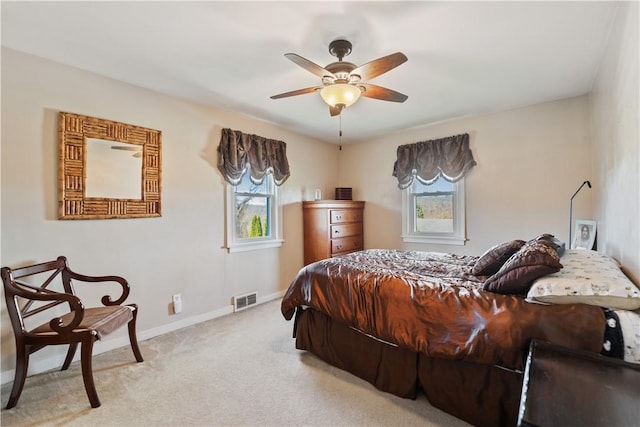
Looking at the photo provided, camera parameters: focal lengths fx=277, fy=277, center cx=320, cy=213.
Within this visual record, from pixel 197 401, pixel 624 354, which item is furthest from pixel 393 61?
pixel 197 401

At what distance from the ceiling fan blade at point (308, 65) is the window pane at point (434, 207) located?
258 centimetres

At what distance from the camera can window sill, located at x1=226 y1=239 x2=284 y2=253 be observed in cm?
342

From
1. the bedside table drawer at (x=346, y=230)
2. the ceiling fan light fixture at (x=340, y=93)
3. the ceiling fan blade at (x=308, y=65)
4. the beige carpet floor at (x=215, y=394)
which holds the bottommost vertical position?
the beige carpet floor at (x=215, y=394)

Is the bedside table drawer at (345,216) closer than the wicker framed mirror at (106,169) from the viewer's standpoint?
No

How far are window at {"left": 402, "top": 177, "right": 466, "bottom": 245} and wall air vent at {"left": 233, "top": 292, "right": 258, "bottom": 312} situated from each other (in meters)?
2.33

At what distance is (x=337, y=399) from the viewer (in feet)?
5.90

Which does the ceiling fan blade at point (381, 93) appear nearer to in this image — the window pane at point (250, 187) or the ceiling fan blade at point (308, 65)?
the ceiling fan blade at point (308, 65)

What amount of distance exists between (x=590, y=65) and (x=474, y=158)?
138cm

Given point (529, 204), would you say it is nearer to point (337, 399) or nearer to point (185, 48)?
point (337, 399)

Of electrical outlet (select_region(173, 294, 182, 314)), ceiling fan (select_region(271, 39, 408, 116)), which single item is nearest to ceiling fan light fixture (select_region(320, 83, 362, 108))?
ceiling fan (select_region(271, 39, 408, 116))

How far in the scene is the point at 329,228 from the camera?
13.1 feet

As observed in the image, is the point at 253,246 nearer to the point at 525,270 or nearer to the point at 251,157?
the point at 251,157

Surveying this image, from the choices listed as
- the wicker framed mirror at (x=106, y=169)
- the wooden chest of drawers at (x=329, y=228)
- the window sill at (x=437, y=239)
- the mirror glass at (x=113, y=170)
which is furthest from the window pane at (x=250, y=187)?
the window sill at (x=437, y=239)

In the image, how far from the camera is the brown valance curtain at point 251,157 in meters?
3.29
